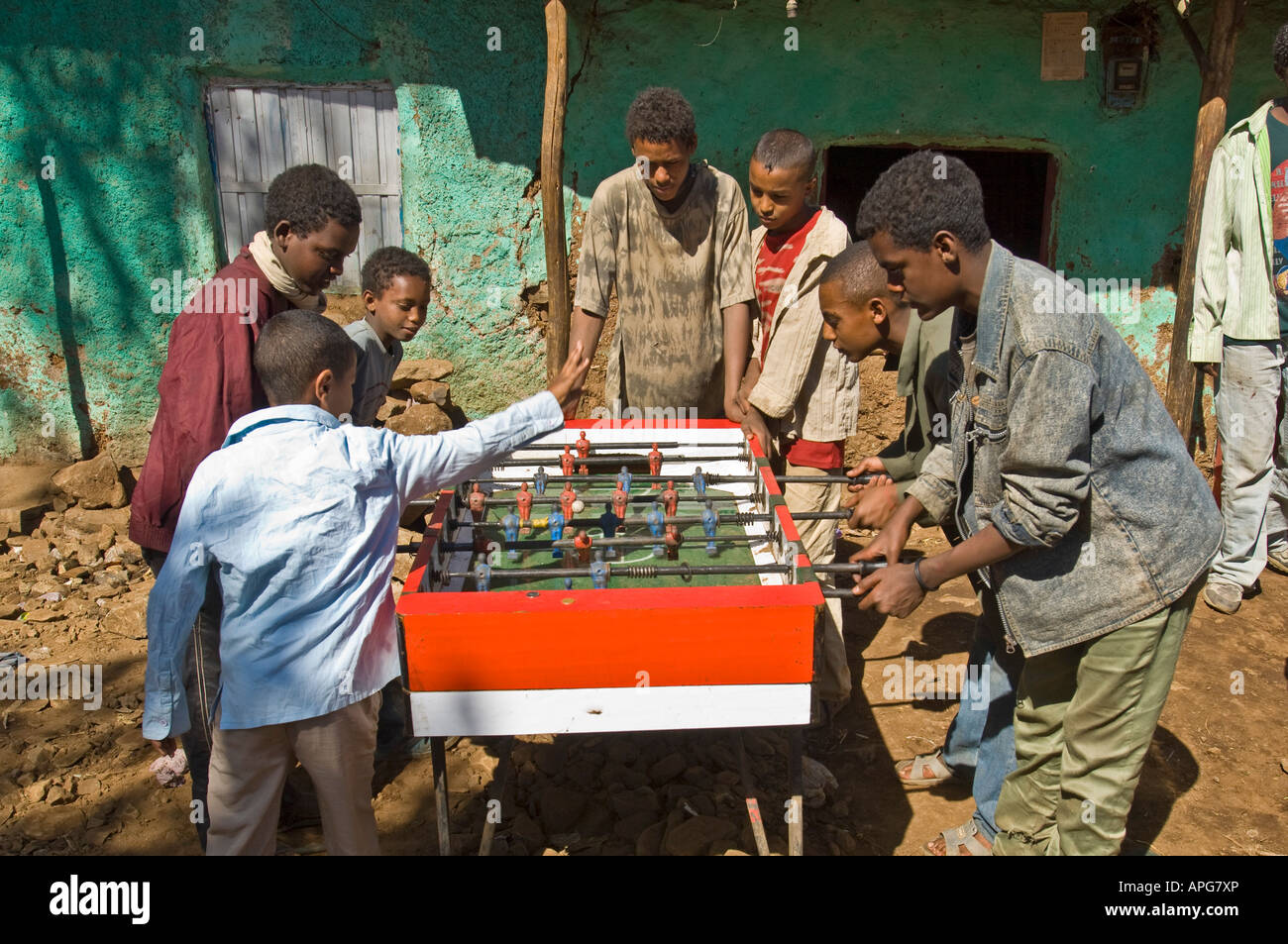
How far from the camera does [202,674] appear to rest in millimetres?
3092

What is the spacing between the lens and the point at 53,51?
6.28m

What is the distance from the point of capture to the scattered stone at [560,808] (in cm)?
349

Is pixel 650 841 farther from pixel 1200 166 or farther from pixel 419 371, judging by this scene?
pixel 1200 166

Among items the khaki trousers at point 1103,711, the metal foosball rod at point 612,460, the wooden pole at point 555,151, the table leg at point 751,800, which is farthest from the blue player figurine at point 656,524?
the wooden pole at point 555,151

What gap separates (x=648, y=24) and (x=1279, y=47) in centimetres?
356

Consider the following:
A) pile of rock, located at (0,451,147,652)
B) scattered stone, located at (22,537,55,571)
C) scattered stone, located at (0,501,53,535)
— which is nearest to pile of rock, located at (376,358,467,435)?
pile of rock, located at (0,451,147,652)

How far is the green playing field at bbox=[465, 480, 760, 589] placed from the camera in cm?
289

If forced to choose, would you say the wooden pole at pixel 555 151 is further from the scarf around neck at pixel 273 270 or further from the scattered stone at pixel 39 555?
the scattered stone at pixel 39 555

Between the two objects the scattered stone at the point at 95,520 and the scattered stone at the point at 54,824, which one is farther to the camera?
the scattered stone at the point at 95,520

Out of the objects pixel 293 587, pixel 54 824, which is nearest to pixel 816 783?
pixel 293 587

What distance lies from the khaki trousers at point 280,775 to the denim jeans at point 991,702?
2.03m

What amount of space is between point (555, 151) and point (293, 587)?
4014 millimetres

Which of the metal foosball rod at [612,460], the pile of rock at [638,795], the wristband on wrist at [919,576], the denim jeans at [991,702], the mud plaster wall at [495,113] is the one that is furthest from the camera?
the mud plaster wall at [495,113]

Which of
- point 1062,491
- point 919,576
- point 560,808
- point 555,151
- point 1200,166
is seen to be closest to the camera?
point 1062,491
